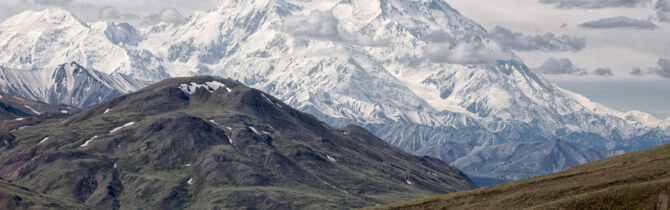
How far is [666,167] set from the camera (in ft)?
477

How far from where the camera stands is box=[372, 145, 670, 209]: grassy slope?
12294 centimetres

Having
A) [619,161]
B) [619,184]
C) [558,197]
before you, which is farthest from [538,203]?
[619,161]

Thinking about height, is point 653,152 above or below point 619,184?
above

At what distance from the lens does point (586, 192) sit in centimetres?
14138

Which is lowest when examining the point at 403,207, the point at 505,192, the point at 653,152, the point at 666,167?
the point at 403,207

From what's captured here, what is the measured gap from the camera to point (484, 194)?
168 metres

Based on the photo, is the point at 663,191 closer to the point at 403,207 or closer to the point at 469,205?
the point at 469,205

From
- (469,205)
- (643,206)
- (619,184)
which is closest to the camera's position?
(643,206)

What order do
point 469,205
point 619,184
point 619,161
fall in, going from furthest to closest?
point 619,161 → point 469,205 → point 619,184

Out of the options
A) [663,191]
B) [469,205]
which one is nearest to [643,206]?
[663,191]

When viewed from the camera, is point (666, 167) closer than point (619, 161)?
Yes

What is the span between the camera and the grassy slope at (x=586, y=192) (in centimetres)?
12294

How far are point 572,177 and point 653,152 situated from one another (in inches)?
1246

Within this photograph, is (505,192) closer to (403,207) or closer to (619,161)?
(403,207)
